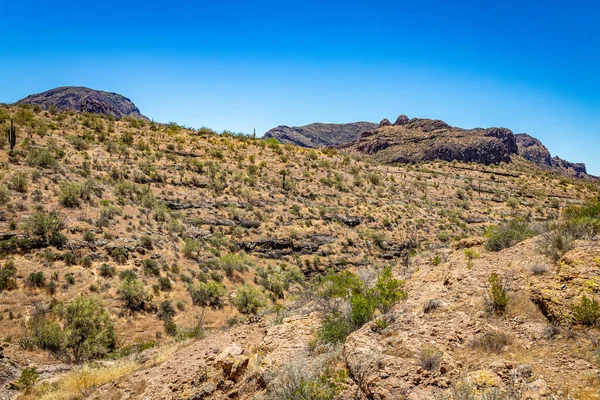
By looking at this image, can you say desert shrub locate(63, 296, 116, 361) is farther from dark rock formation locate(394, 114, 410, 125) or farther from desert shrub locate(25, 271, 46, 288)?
dark rock formation locate(394, 114, 410, 125)

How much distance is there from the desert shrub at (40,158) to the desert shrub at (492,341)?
76.4 feet

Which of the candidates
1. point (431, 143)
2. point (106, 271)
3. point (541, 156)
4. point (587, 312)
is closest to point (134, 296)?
point (106, 271)

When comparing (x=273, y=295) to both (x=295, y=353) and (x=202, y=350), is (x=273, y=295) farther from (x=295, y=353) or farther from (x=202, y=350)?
(x=295, y=353)

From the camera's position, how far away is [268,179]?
29.4 metres

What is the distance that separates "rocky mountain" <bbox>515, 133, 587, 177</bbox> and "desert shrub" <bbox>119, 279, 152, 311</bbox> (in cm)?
15774

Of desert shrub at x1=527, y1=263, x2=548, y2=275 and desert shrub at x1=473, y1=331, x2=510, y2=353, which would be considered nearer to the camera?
desert shrub at x1=473, y1=331, x2=510, y2=353

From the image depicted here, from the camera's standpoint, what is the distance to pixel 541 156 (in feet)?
461

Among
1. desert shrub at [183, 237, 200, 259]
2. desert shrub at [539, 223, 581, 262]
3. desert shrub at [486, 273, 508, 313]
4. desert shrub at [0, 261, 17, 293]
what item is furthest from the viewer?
desert shrub at [183, 237, 200, 259]

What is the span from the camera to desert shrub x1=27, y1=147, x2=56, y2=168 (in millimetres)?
18723

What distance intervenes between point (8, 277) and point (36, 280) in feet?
2.81

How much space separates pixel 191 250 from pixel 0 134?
1505 centimetres

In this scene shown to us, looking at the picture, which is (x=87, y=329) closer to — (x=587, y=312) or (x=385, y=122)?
(x=587, y=312)

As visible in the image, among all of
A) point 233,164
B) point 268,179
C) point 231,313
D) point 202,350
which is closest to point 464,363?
point 202,350

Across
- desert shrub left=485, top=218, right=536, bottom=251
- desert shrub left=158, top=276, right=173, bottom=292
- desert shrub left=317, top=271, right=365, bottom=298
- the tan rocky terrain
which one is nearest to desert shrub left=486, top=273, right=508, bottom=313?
the tan rocky terrain
